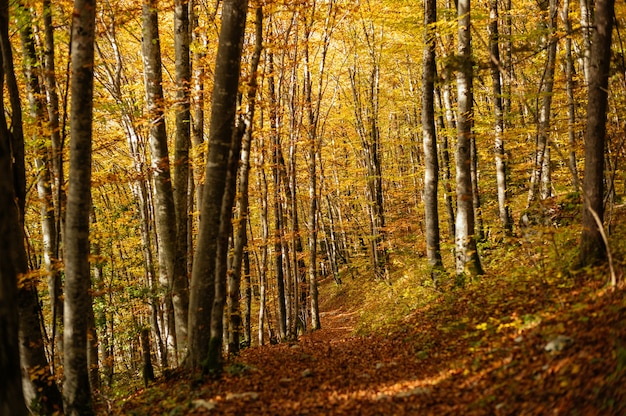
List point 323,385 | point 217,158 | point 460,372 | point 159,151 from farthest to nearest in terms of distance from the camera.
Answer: point 159,151 → point 217,158 → point 323,385 → point 460,372

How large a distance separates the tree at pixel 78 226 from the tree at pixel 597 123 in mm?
7784

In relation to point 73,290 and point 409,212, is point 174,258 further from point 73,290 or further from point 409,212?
point 409,212

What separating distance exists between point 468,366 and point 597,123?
174 inches

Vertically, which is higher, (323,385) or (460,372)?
(460,372)

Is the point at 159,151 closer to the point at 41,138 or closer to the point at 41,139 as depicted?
the point at 41,139

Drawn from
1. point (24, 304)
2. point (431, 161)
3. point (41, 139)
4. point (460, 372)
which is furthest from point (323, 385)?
point (41, 139)

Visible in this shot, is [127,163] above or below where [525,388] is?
above

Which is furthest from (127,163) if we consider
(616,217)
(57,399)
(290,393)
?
(616,217)

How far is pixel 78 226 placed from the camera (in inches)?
257

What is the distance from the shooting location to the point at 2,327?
300 centimetres

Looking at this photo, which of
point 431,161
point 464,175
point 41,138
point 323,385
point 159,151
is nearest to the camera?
point 323,385

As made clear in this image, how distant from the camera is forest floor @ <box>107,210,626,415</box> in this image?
4.46 metres

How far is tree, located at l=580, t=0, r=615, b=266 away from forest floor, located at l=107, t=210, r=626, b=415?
617mm

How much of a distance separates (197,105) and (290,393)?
7.04 m
